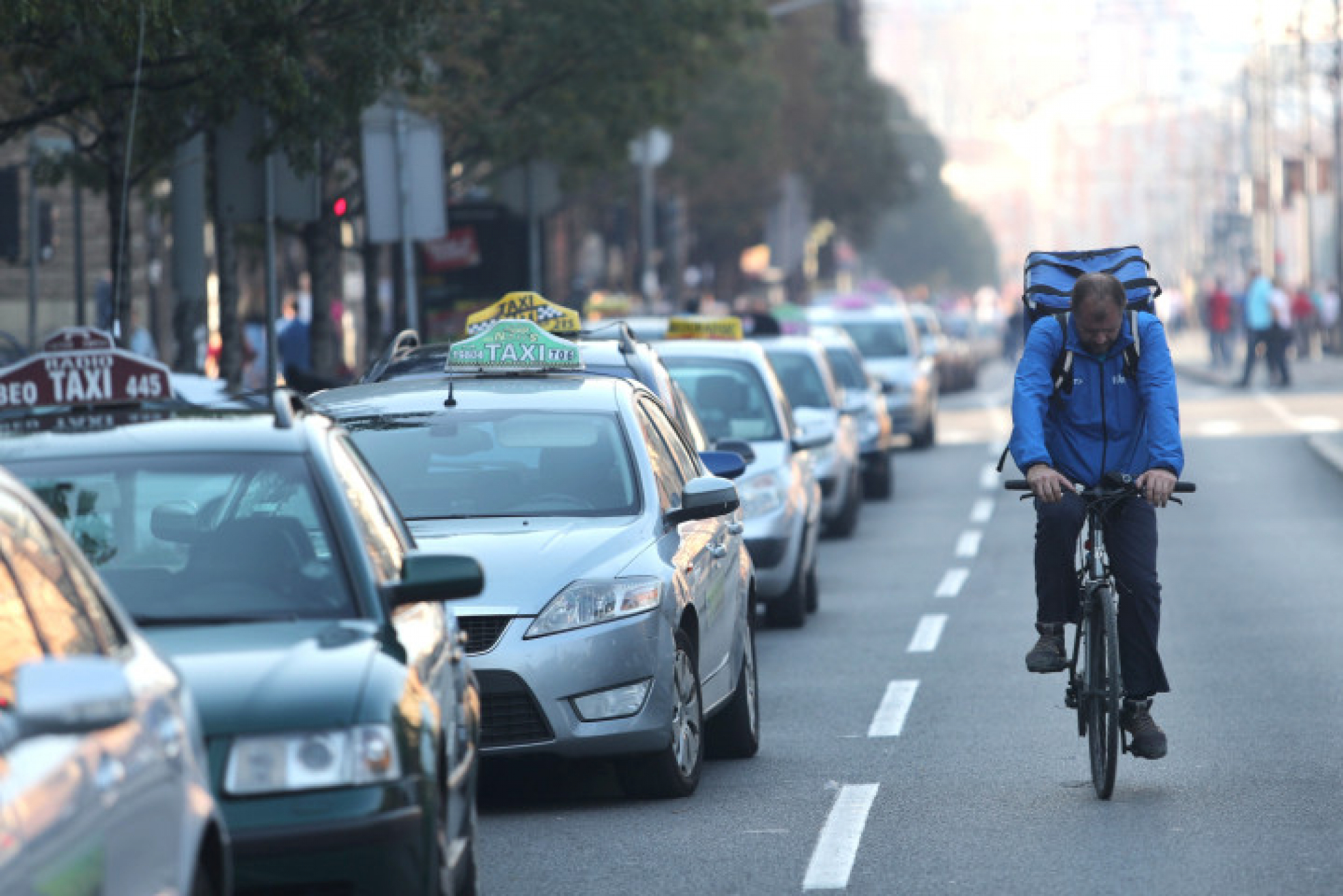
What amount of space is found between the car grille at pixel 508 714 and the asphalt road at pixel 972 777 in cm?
28

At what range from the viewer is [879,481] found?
2481 centimetres

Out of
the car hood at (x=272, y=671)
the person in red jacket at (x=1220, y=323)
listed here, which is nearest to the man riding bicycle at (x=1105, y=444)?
the car hood at (x=272, y=671)

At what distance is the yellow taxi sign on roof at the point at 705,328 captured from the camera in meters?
19.2

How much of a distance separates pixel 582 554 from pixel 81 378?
3211mm

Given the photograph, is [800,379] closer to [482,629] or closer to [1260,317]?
[482,629]

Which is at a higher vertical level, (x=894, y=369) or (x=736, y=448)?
(x=736, y=448)

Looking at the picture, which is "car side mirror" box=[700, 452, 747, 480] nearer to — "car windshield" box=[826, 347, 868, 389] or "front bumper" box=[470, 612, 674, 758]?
"front bumper" box=[470, 612, 674, 758]

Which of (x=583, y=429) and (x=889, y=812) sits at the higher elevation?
(x=583, y=429)

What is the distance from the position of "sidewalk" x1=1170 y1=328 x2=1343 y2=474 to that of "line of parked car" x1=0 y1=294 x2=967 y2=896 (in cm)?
1874

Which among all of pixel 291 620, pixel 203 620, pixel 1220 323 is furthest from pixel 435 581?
pixel 1220 323

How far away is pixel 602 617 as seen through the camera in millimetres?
8758

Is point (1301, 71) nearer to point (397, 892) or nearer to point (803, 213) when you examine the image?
point (803, 213)

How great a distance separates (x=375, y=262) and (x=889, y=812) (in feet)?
72.5

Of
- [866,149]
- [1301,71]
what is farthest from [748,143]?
[866,149]
